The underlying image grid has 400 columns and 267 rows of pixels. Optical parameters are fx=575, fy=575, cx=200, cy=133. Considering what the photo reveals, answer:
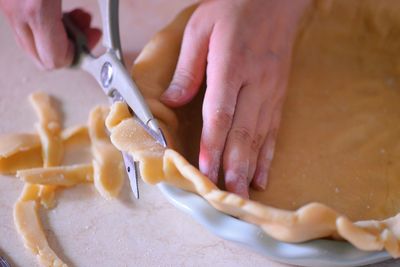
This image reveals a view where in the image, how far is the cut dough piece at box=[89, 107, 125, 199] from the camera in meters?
1.01

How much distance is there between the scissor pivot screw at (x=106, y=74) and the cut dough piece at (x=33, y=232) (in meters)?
0.25

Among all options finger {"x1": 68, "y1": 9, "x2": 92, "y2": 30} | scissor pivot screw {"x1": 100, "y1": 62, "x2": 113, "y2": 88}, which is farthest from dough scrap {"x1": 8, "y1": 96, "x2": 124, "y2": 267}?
finger {"x1": 68, "y1": 9, "x2": 92, "y2": 30}

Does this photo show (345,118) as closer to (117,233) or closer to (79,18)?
(117,233)

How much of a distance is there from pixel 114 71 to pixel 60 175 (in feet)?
0.68

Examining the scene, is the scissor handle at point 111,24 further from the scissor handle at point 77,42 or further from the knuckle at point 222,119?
the knuckle at point 222,119

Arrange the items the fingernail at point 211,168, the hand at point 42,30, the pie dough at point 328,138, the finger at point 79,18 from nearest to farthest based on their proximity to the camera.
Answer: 1. the pie dough at point 328,138
2. the fingernail at point 211,168
3. the hand at point 42,30
4. the finger at point 79,18

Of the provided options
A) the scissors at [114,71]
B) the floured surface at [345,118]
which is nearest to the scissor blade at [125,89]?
the scissors at [114,71]

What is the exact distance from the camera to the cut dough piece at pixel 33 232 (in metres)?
0.91

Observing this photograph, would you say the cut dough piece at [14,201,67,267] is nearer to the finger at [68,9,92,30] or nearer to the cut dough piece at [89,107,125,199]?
the cut dough piece at [89,107,125,199]

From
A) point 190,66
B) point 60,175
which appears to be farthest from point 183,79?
point 60,175

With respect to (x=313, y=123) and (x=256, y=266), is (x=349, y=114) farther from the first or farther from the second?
(x=256, y=266)

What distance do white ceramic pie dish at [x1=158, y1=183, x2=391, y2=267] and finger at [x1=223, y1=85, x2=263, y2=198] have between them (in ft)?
0.23

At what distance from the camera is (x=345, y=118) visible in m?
1.12

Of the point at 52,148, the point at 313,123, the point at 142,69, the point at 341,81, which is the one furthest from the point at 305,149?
the point at 52,148
